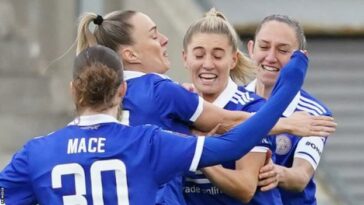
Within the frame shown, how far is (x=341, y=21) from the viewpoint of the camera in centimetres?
1469

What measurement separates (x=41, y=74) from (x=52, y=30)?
404 millimetres

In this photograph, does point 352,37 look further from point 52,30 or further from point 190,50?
point 190,50

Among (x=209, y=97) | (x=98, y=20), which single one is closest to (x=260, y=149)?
(x=209, y=97)

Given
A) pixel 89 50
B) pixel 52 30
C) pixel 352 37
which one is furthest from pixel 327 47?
pixel 89 50

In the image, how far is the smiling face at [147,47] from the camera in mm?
6191

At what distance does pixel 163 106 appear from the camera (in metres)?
6.04

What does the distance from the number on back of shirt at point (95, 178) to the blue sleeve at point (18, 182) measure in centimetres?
16

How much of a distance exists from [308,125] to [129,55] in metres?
0.80

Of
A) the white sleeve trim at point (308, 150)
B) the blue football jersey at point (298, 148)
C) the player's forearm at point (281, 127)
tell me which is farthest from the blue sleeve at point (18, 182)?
the white sleeve trim at point (308, 150)

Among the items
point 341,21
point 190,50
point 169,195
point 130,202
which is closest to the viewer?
point 130,202

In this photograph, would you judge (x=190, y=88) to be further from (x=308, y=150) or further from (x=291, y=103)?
(x=308, y=150)

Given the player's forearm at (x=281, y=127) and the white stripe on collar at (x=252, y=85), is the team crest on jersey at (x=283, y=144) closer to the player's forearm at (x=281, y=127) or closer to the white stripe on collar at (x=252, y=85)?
the white stripe on collar at (x=252, y=85)

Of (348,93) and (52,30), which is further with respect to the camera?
(348,93)

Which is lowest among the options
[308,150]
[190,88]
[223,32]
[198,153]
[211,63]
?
[308,150]
